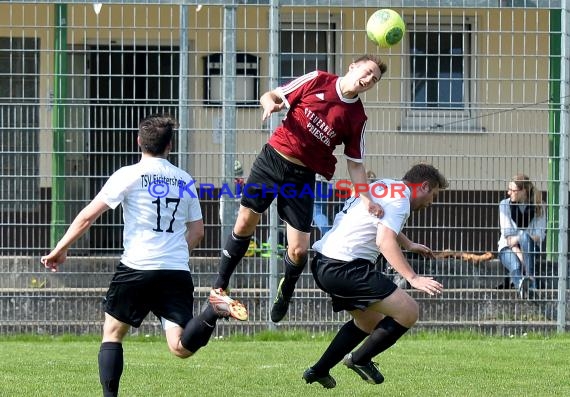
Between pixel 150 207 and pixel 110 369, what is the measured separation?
1.09m

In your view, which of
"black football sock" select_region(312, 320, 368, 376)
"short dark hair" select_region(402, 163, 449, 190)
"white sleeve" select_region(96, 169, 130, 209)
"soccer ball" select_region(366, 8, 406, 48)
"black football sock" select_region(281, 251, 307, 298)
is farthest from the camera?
"black football sock" select_region(281, 251, 307, 298)

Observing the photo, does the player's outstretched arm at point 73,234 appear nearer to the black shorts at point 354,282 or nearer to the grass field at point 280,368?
the grass field at point 280,368

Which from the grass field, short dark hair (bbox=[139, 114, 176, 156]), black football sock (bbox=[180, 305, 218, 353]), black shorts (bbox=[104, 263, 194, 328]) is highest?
short dark hair (bbox=[139, 114, 176, 156])

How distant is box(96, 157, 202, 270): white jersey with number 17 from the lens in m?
7.50

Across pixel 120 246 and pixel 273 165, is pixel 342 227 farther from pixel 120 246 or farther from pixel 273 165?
pixel 120 246

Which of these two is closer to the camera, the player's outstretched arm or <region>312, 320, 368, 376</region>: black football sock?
the player's outstretched arm

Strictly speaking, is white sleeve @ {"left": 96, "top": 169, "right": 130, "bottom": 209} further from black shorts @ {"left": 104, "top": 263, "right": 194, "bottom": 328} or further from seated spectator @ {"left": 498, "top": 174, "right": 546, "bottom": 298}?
seated spectator @ {"left": 498, "top": 174, "right": 546, "bottom": 298}

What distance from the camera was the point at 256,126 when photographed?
12.5 m

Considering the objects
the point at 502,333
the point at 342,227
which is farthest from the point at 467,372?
the point at 502,333

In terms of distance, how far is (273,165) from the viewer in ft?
28.9

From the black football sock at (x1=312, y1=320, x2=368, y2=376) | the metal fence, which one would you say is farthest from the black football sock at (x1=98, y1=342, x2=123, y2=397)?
the metal fence

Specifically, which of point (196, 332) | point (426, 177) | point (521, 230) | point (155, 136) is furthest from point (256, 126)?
point (196, 332)

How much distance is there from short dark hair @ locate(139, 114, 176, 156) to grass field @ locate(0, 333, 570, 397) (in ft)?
6.02

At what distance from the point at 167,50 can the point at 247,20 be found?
3.03 ft
